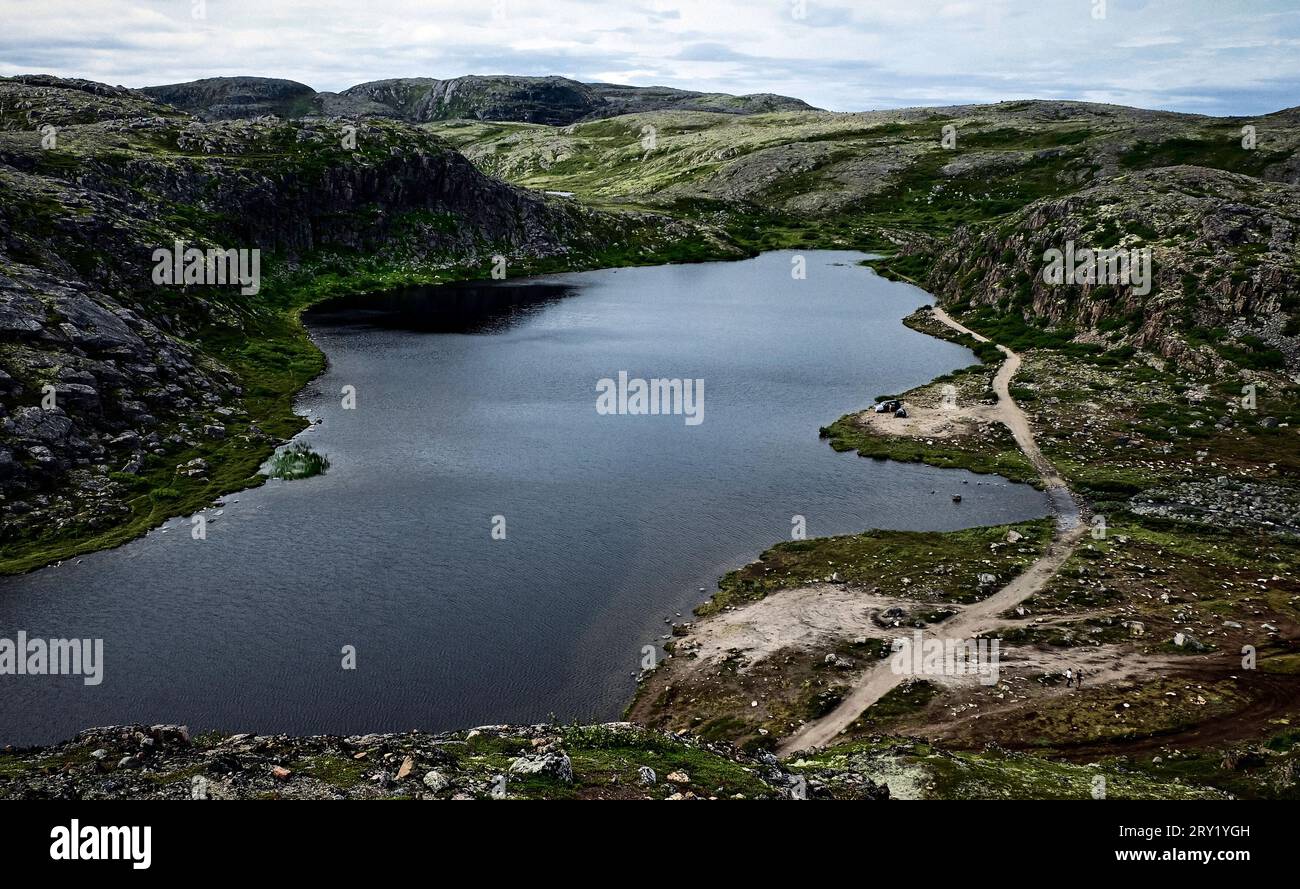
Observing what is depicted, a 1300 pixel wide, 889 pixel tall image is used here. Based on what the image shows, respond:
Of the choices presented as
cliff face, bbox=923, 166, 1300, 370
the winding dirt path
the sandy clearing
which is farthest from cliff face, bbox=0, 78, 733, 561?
cliff face, bbox=923, 166, 1300, 370

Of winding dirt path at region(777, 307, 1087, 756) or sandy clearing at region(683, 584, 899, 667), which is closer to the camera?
winding dirt path at region(777, 307, 1087, 756)

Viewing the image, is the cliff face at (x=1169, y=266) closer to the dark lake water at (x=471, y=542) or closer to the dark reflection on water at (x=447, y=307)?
the dark lake water at (x=471, y=542)

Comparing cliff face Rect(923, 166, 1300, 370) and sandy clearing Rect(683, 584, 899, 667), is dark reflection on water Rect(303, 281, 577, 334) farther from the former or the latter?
sandy clearing Rect(683, 584, 899, 667)

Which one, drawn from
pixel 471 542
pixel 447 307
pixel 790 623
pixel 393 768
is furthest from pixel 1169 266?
pixel 393 768

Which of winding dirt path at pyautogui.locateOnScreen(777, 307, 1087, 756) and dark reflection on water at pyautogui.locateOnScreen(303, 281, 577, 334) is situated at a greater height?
dark reflection on water at pyautogui.locateOnScreen(303, 281, 577, 334)
